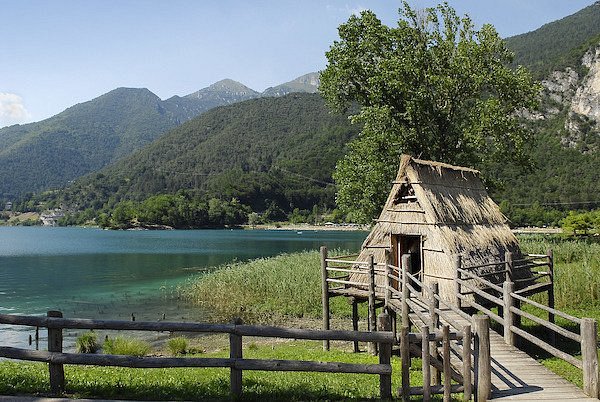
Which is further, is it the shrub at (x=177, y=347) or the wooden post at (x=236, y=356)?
the shrub at (x=177, y=347)

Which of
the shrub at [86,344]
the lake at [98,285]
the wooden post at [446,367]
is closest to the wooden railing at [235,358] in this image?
the wooden post at [446,367]

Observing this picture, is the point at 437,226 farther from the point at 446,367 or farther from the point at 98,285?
the point at 98,285

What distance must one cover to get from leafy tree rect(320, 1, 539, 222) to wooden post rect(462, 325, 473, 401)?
64.8 ft

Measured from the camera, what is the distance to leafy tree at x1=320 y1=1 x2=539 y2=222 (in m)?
27.5

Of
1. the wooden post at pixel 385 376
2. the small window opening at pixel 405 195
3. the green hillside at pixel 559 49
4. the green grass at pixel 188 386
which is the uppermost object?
the green hillside at pixel 559 49

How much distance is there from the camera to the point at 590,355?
750 centimetres

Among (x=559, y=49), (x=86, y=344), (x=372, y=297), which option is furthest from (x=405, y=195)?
(x=559, y=49)

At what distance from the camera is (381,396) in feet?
27.1

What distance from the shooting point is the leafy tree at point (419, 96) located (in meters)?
27.5

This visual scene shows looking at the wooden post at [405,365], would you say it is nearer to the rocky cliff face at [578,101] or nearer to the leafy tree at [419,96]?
the leafy tree at [419,96]

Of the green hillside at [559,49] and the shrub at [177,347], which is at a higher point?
the green hillside at [559,49]

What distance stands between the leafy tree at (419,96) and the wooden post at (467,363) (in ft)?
64.8

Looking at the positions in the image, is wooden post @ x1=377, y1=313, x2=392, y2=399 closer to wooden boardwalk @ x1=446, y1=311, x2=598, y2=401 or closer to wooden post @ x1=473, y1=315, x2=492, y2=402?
wooden post @ x1=473, y1=315, x2=492, y2=402

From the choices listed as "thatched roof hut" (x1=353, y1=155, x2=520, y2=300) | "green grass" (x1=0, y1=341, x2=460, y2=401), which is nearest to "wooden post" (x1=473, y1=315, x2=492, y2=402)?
"green grass" (x1=0, y1=341, x2=460, y2=401)
